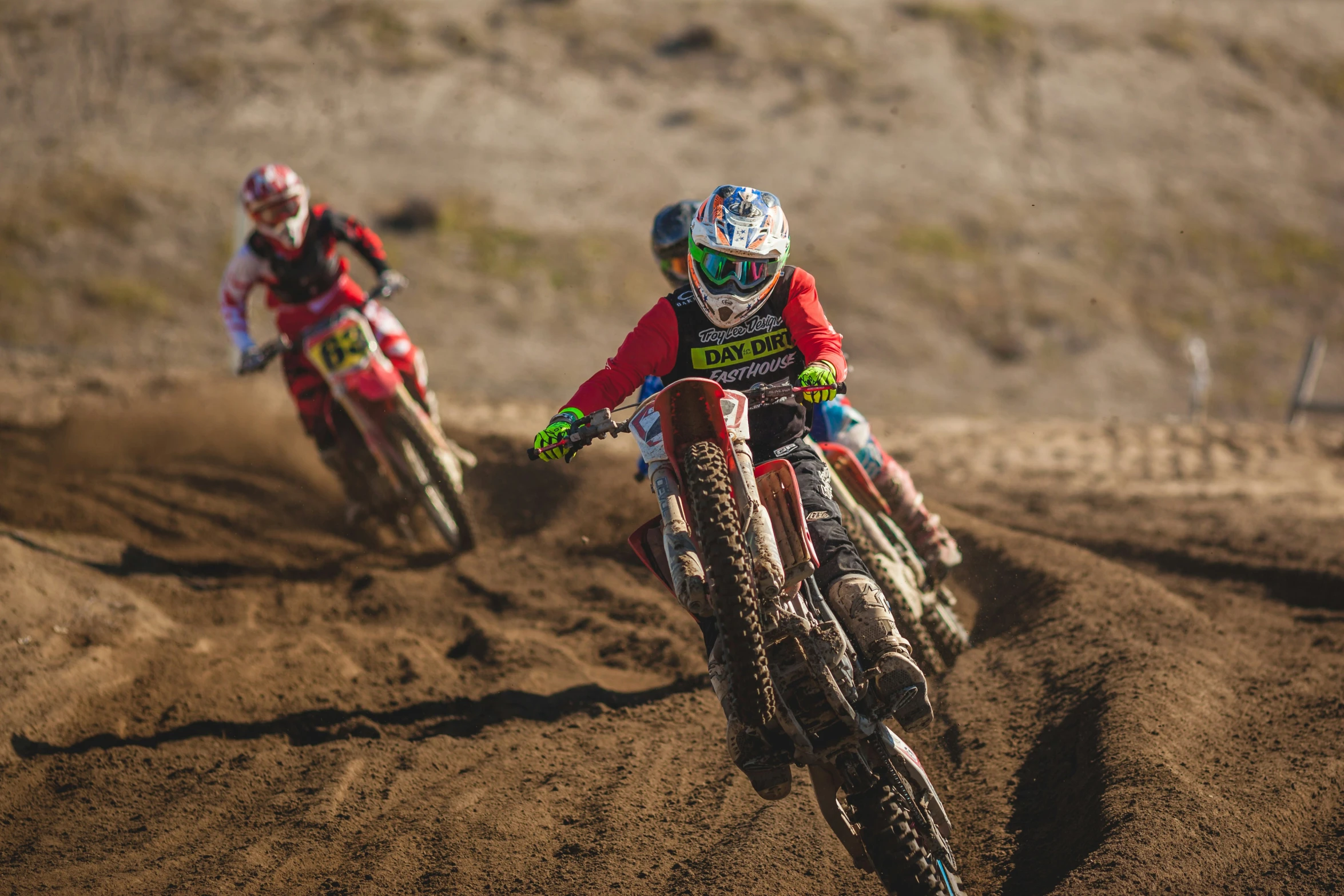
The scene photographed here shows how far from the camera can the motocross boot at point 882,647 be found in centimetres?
393

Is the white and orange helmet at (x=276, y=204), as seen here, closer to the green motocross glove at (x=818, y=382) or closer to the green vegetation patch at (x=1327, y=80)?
the green motocross glove at (x=818, y=382)

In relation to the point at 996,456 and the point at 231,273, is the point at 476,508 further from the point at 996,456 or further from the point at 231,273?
the point at 996,456

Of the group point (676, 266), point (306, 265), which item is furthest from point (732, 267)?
point (306, 265)

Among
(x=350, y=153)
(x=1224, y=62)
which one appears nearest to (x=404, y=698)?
(x=350, y=153)

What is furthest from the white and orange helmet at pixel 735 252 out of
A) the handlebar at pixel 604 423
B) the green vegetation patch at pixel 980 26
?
the green vegetation patch at pixel 980 26

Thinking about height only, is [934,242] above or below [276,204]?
below

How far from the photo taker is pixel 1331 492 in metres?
10.7

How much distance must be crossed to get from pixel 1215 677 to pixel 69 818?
556 centimetres

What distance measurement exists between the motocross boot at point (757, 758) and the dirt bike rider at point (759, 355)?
0.15 m

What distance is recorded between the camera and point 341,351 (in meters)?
7.84

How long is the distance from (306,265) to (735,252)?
16.7 feet

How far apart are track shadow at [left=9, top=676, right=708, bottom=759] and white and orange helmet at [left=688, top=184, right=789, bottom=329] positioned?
8.09 ft

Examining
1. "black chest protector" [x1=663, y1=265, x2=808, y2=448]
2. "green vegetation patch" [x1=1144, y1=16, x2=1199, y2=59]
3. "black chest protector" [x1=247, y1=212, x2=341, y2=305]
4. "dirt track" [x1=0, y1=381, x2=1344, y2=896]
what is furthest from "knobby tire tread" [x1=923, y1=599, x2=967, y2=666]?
"green vegetation patch" [x1=1144, y1=16, x2=1199, y2=59]

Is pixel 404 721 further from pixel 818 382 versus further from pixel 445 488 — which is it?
pixel 818 382
